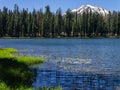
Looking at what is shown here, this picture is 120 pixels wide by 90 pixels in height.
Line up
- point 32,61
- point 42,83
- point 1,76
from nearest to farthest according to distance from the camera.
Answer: point 1,76 < point 42,83 < point 32,61

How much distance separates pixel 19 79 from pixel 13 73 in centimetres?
167

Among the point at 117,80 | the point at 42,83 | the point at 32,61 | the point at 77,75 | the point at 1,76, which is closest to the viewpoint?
the point at 1,76

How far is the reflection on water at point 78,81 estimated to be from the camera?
29859 mm

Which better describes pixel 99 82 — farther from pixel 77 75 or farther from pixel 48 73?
pixel 48 73

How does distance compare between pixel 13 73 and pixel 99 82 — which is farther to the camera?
pixel 99 82

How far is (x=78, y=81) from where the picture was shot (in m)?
33.3

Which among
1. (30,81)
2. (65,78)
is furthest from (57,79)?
(30,81)

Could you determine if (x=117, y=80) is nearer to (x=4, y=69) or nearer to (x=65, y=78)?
(x=65, y=78)

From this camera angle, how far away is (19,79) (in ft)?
91.6

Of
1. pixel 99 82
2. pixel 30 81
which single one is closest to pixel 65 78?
pixel 99 82

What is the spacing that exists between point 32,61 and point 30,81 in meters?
17.3

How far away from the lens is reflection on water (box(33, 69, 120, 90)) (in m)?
29.9

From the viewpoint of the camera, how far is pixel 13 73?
2941 cm

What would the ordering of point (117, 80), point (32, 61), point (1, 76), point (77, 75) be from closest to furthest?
point (1, 76) < point (117, 80) < point (77, 75) < point (32, 61)
